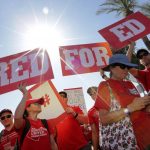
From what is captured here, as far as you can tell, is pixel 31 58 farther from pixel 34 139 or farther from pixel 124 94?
pixel 124 94

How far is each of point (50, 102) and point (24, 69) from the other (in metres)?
0.79

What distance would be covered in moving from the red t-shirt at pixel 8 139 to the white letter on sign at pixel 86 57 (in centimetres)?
193

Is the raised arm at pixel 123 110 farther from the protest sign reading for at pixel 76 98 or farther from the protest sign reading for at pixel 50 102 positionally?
the protest sign reading for at pixel 76 98

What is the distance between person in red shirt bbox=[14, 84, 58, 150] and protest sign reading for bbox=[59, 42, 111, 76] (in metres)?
1.54

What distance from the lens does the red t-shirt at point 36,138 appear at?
4.96 m

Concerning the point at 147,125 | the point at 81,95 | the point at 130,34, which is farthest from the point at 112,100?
the point at 81,95

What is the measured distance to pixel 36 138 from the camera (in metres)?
5.05

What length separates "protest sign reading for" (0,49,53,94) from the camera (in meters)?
6.14

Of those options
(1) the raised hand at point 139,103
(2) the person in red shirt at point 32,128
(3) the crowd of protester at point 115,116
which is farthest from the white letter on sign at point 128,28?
(1) the raised hand at point 139,103

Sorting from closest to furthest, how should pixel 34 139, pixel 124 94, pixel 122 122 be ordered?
pixel 122 122 < pixel 124 94 < pixel 34 139

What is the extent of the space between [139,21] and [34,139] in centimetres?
319

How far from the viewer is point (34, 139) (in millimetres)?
5023

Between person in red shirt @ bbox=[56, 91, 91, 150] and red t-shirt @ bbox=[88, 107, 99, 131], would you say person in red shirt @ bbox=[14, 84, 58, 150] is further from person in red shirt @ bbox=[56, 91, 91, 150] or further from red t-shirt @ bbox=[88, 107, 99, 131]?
red t-shirt @ bbox=[88, 107, 99, 131]

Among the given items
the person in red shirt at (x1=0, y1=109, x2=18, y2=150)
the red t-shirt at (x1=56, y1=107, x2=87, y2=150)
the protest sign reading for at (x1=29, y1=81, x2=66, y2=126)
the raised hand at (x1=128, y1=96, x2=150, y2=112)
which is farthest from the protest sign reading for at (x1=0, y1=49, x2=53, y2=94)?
the raised hand at (x1=128, y1=96, x2=150, y2=112)
